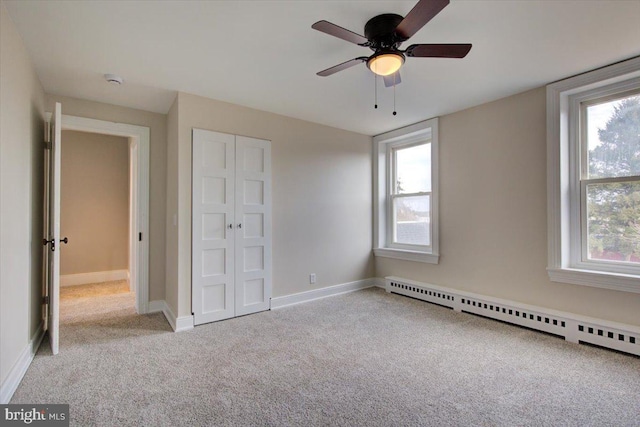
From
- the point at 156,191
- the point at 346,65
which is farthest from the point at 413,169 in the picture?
the point at 156,191

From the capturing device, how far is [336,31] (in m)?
1.79

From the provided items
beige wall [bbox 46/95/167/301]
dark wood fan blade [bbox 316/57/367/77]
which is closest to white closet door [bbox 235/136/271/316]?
beige wall [bbox 46/95/167/301]

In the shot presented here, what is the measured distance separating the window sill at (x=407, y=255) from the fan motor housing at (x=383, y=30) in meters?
2.84

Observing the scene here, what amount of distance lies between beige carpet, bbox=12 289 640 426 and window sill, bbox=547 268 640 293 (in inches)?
21.9

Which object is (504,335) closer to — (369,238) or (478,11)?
(369,238)

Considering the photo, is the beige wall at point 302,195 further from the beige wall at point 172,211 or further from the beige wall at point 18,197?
the beige wall at point 18,197

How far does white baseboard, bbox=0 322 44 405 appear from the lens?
1.88 m

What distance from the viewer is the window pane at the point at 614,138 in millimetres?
2674

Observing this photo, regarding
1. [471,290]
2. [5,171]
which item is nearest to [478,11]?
[471,290]

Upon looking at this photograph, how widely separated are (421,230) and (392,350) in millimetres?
2192

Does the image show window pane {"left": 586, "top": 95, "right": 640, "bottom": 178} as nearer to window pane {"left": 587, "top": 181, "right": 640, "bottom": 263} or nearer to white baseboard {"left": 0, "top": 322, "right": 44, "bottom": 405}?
window pane {"left": 587, "top": 181, "right": 640, "bottom": 263}

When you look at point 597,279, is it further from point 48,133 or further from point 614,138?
point 48,133

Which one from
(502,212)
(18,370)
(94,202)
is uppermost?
(94,202)

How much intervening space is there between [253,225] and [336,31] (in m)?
2.42
